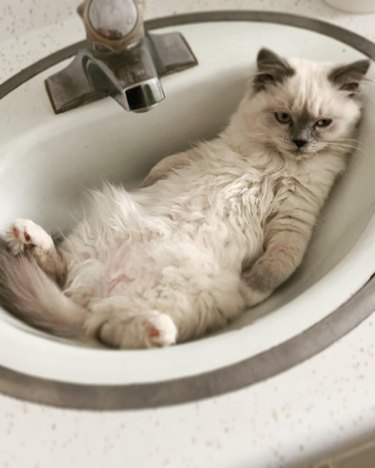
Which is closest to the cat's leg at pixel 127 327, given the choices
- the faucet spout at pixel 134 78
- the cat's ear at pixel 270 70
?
the faucet spout at pixel 134 78

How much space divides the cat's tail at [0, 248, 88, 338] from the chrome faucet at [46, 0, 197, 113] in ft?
1.15

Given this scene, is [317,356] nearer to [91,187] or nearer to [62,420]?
[62,420]

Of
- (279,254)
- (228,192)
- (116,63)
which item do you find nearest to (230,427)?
(279,254)

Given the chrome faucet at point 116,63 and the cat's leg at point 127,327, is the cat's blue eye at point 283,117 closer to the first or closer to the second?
the chrome faucet at point 116,63

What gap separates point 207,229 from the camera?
958mm

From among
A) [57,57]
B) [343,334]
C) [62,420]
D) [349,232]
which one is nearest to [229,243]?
[349,232]

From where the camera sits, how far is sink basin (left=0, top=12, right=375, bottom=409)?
64 cm

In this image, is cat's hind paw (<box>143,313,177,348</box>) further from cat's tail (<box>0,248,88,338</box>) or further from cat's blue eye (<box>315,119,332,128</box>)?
cat's blue eye (<box>315,119,332,128</box>)

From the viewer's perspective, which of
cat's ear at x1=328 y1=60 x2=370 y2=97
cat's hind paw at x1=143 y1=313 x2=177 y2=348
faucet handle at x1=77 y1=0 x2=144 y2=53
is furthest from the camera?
cat's ear at x1=328 y1=60 x2=370 y2=97

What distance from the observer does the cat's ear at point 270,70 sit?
998mm

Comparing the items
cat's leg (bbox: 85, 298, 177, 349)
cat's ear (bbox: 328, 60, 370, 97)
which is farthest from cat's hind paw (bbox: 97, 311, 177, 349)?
cat's ear (bbox: 328, 60, 370, 97)

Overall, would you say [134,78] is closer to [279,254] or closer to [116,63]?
[116,63]

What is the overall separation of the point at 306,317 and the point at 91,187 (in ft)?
2.12

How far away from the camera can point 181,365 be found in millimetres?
648
